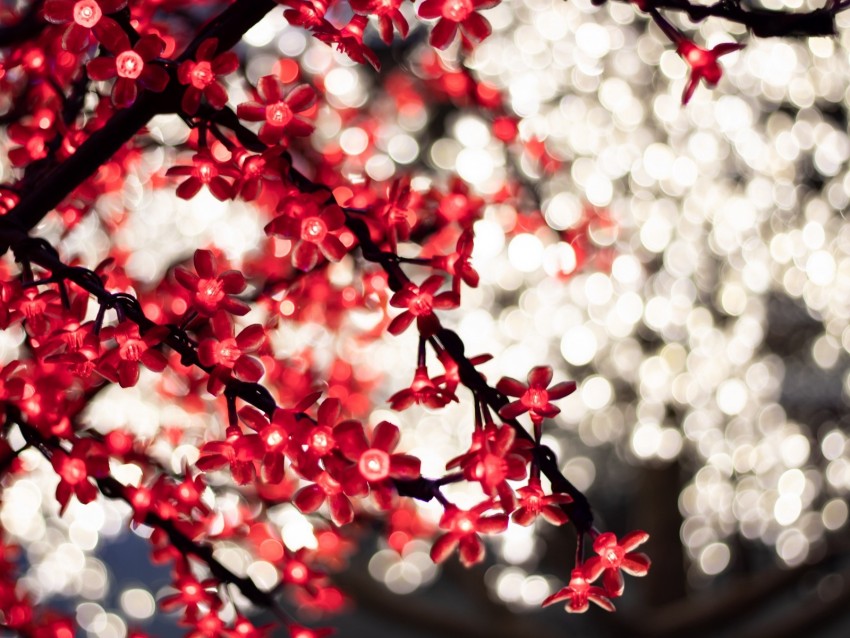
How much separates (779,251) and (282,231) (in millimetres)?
2739

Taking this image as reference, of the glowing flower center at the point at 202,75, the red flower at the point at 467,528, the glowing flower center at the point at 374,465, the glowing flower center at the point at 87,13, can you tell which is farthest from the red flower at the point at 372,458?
the glowing flower center at the point at 87,13

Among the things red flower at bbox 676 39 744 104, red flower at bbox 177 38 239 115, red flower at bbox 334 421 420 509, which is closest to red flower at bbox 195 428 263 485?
red flower at bbox 334 421 420 509

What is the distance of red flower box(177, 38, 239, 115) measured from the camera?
0.98 m

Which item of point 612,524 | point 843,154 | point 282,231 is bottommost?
point 612,524

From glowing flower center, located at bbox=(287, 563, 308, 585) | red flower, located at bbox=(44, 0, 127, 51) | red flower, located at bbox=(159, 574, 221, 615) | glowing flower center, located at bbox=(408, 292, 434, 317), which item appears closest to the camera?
red flower, located at bbox=(44, 0, 127, 51)

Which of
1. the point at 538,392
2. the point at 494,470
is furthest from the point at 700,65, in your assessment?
the point at 494,470

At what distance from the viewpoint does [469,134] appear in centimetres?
329

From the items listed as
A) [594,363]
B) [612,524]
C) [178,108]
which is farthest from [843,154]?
[612,524]

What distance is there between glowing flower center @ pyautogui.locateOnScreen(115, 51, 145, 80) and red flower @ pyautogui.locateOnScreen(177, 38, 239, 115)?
5 centimetres

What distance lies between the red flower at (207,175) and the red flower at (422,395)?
0.36 meters

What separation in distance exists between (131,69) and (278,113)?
0.20 meters

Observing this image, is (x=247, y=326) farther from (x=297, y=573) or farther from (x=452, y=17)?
(x=297, y=573)

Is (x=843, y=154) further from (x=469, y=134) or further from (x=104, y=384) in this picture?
(x=104, y=384)

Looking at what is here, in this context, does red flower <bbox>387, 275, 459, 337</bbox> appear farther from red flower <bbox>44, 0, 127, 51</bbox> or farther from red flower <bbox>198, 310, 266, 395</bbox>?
red flower <bbox>44, 0, 127, 51</bbox>
